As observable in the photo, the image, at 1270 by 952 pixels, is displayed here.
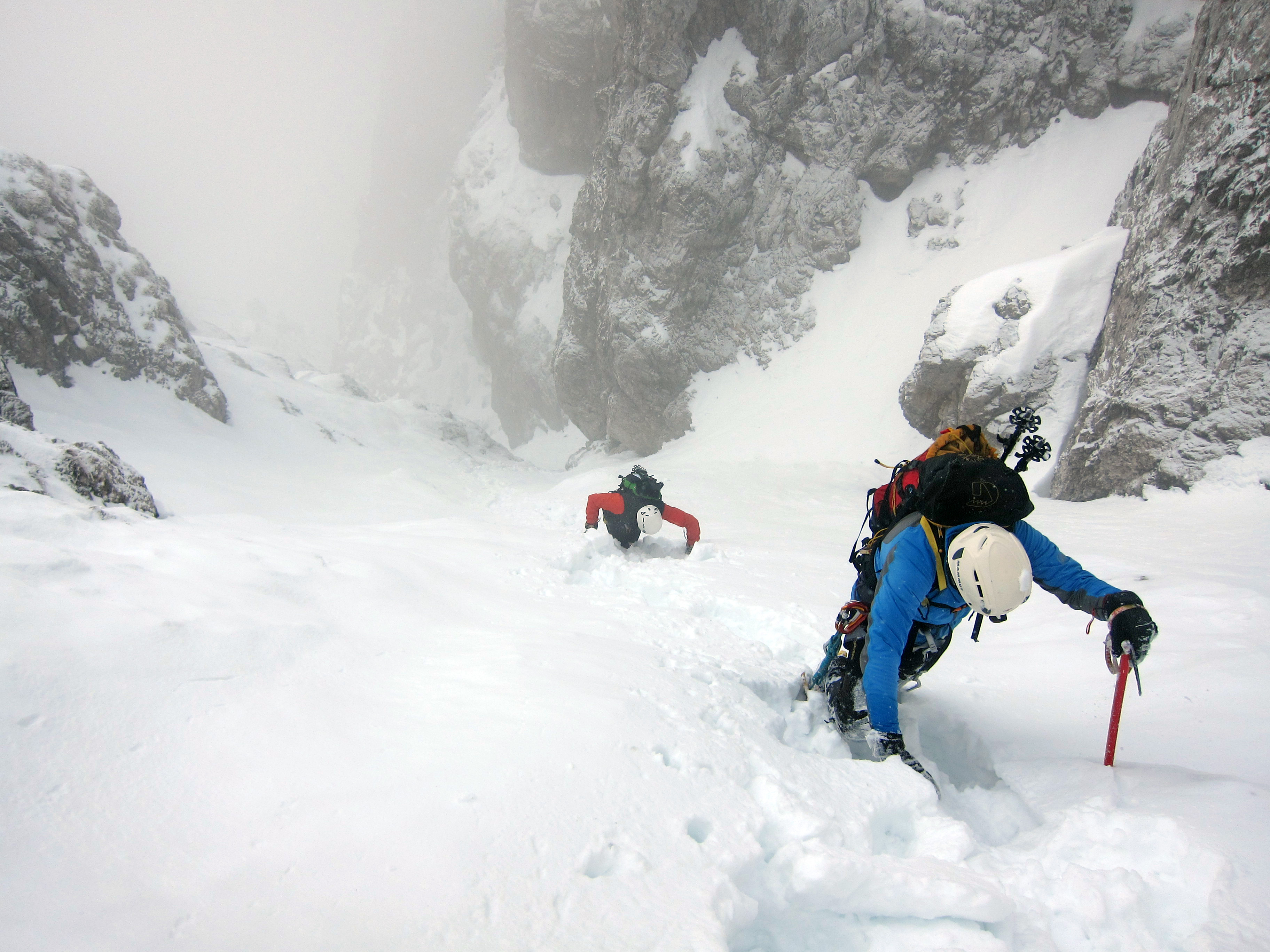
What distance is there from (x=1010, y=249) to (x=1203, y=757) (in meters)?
22.5

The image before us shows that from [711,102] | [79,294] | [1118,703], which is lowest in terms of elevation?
[1118,703]

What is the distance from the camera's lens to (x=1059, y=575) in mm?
2777

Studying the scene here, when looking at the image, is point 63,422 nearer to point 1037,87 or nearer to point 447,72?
point 1037,87

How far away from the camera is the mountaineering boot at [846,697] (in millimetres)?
3080

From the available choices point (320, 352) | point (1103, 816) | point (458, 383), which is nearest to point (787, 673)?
point (1103, 816)

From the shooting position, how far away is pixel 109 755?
1.61m

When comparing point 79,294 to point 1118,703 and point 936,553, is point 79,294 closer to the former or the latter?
point 936,553

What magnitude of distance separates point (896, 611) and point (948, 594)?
0.33 metres

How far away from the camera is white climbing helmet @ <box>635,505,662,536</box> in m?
7.20

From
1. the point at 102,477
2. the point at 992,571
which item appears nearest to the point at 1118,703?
the point at 992,571

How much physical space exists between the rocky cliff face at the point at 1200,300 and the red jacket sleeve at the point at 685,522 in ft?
28.7

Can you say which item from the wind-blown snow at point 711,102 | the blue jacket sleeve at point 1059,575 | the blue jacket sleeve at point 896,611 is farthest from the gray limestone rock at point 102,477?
the wind-blown snow at point 711,102

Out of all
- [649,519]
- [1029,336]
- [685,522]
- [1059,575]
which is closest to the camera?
[1059,575]

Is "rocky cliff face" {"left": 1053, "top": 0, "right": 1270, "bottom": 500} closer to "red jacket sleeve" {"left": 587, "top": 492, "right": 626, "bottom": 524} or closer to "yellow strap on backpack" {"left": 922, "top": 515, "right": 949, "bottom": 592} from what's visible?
"red jacket sleeve" {"left": 587, "top": 492, "right": 626, "bottom": 524}
